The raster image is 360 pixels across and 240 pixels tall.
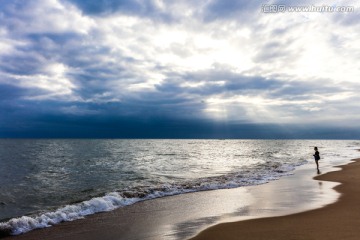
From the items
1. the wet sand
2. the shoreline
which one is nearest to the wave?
the wet sand

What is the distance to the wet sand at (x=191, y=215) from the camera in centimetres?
950

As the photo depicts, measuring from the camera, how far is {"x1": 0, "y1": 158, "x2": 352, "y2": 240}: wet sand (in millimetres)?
9500

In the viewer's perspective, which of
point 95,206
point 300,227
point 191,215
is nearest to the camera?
point 300,227

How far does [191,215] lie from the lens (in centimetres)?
1196

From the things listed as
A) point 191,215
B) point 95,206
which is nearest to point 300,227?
point 191,215

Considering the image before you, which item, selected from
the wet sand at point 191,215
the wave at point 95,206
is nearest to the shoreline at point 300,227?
the wet sand at point 191,215

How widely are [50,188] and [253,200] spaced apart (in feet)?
49.3

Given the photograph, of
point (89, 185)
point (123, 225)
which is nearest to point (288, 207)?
point (123, 225)

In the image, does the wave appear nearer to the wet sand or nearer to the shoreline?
the wet sand

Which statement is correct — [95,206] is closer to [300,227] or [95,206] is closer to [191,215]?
→ [191,215]

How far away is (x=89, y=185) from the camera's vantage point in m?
23.1

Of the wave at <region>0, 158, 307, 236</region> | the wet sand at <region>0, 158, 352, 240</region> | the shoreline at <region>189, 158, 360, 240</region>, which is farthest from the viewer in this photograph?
the wave at <region>0, 158, 307, 236</region>

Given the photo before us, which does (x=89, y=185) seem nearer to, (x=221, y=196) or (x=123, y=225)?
→ (x=221, y=196)

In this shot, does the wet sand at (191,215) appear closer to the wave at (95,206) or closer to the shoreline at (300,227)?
the shoreline at (300,227)
